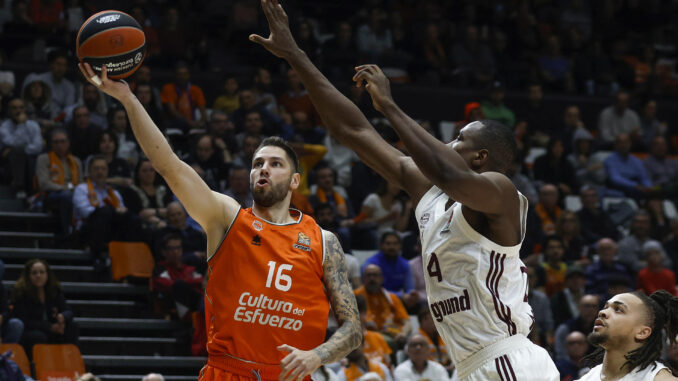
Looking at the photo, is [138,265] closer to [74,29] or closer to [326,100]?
[74,29]

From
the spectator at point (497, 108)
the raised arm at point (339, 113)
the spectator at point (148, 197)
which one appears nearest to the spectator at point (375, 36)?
the spectator at point (497, 108)

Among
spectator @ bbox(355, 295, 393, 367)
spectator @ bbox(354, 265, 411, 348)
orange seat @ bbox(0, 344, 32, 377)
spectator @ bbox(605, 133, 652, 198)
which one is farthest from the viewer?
spectator @ bbox(605, 133, 652, 198)

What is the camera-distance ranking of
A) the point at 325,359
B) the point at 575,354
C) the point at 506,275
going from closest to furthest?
the point at 506,275 < the point at 325,359 < the point at 575,354

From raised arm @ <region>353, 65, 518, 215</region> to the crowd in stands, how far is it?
6119mm

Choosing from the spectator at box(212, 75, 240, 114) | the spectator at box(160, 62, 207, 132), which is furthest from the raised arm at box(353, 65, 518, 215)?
the spectator at box(212, 75, 240, 114)

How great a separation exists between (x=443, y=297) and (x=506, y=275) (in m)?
0.31

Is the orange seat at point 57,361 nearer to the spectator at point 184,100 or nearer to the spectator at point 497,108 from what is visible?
the spectator at point 184,100

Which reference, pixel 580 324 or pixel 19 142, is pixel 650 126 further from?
pixel 19 142

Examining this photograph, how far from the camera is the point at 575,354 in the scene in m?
11.2

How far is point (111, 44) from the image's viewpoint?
17.3 ft

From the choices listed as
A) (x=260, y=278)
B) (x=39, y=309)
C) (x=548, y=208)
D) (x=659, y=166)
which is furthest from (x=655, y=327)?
(x=659, y=166)

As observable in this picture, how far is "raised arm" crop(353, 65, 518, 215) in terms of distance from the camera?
4.39 m

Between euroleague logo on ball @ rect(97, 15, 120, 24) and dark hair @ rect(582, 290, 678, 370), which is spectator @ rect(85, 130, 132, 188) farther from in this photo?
dark hair @ rect(582, 290, 678, 370)

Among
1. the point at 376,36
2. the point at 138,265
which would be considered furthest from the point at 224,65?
the point at 138,265
